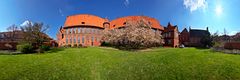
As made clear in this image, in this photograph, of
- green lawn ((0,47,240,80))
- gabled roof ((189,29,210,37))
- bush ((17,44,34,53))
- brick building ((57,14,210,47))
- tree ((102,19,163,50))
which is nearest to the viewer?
green lawn ((0,47,240,80))

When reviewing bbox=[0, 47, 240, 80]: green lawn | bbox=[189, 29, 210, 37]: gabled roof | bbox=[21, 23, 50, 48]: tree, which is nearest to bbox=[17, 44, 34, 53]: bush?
bbox=[21, 23, 50, 48]: tree

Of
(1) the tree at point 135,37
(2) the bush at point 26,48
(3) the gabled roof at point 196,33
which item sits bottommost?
(2) the bush at point 26,48

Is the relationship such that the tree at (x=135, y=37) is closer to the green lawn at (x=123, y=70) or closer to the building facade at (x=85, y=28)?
the building facade at (x=85, y=28)

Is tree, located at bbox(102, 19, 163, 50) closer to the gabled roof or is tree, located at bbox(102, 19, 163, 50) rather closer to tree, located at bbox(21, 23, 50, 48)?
tree, located at bbox(21, 23, 50, 48)

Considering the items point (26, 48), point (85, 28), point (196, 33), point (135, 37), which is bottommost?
point (26, 48)

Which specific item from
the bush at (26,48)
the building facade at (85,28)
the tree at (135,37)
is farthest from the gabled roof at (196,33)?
the bush at (26,48)

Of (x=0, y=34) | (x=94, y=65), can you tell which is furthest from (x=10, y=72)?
(x=0, y=34)

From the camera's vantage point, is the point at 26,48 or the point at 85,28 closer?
the point at 26,48

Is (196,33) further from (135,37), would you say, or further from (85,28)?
(85,28)

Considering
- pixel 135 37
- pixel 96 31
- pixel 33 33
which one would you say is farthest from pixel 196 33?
pixel 33 33

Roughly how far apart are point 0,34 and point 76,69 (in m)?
81.1

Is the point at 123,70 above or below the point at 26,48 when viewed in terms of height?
below

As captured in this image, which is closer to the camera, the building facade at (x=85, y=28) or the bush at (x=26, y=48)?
the bush at (x=26, y=48)

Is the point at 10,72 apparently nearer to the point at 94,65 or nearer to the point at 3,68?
the point at 3,68
